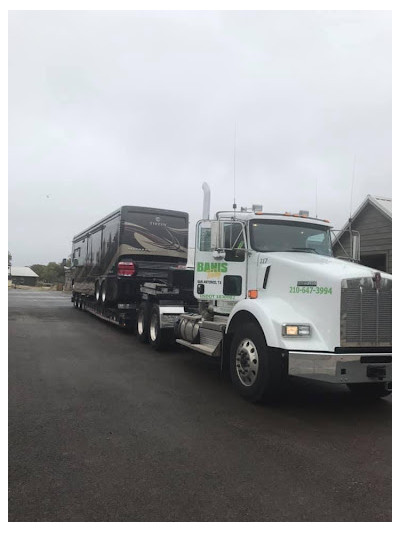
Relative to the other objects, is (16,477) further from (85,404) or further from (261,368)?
(261,368)

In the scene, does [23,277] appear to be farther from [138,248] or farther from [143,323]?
[143,323]

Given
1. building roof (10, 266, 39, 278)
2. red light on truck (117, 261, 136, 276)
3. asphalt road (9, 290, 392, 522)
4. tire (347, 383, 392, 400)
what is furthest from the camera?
building roof (10, 266, 39, 278)

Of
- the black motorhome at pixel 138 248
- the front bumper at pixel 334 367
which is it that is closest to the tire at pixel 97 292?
the black motorhome at pixel 138 248

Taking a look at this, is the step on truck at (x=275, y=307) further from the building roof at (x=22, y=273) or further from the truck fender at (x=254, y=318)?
the building roof at (x=22, y=273)

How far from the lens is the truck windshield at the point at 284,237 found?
665 cm

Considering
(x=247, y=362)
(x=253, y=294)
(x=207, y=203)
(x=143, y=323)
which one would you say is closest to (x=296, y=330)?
(x=247, y=362)

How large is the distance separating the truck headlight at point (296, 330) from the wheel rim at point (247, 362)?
0.64 metres

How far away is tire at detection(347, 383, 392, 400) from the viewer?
6172mm

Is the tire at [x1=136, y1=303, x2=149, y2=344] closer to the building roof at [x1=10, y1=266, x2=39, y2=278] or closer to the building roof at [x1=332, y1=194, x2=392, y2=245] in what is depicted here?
the building roof at [x1=332, y1=194, x2=392, y2=245]

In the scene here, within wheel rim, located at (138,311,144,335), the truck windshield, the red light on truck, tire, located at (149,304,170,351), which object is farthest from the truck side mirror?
the red light on truck

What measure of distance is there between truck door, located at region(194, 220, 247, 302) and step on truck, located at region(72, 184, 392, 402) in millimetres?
17

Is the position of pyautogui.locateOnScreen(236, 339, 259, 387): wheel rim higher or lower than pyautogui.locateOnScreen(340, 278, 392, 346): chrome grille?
lower

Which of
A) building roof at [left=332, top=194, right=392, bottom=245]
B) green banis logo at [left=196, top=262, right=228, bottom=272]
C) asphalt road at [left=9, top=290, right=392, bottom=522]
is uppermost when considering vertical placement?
building roof at [left=332, top=194, right=392, bottom=245]

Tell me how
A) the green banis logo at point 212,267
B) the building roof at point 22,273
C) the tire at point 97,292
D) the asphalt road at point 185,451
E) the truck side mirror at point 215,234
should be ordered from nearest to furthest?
the asphalt road at point 185,451 → the truck side mirror at point 215,234 → the green banis logo at point 212,267 → the tire at point 97,292 → the building roof at point 22,273
